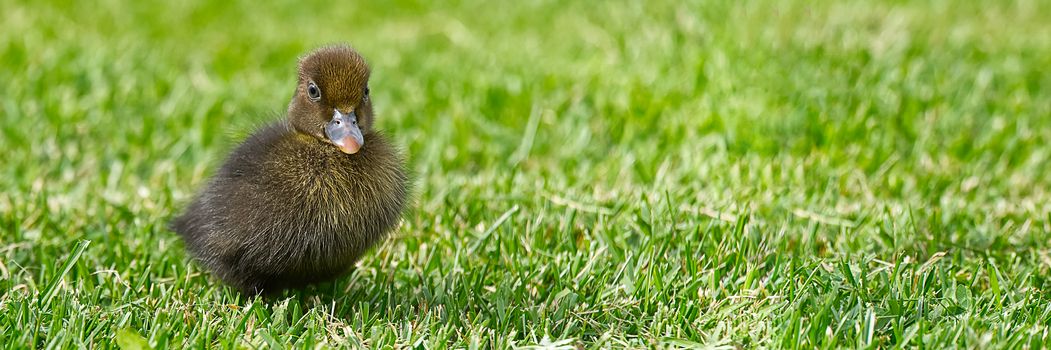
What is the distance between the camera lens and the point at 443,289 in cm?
399

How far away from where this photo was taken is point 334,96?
11.8 ft

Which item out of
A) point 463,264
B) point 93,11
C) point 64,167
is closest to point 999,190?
point 463,264

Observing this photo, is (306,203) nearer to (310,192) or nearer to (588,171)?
(310,192)

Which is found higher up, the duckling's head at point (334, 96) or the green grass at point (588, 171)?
the duckling's head at point (334, 96)

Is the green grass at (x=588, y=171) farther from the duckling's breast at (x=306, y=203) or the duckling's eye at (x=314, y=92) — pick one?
the duckling's eye at (x=314, y=92)

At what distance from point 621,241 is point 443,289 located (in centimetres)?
77

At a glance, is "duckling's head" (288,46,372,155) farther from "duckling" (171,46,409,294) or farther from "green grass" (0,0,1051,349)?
"green grass" (0,0,1051,349)

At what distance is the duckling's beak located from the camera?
355cm

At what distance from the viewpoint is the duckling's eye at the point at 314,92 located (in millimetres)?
3621

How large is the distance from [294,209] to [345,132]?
28 centimetres

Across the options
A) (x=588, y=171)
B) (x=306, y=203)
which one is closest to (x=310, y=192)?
(x=306, y=203)

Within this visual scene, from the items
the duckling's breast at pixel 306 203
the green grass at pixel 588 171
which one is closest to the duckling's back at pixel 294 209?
the duckling's breast at pixel 306 203

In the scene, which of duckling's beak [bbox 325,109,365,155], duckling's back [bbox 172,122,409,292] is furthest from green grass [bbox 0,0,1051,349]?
duckling's beak [bbox 325,109,365,155]

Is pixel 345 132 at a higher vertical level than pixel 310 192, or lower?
higher
